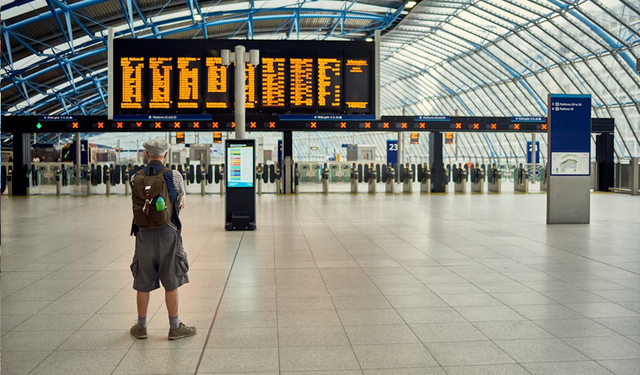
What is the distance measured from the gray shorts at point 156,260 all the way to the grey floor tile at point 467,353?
1998 millimetres

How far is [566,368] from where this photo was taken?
393 centimetres

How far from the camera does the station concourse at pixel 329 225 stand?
4438mm

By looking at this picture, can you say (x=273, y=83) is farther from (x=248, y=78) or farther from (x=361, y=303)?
(x=361, y=303)

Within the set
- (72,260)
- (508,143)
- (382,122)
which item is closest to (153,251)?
(72,260)

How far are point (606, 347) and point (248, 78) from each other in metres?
13.4

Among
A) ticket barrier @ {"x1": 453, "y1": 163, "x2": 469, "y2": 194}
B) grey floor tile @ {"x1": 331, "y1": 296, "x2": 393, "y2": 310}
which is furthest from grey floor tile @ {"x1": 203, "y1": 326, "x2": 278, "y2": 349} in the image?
ticket barrier @ {"x1": 453, "y1": 163, "x2": 469, "y2": 194}

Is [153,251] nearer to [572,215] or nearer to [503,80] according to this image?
[572,215]

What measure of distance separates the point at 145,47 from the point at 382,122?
926 cm

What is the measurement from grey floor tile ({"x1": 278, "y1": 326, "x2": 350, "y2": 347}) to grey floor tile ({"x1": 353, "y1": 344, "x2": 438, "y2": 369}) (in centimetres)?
22

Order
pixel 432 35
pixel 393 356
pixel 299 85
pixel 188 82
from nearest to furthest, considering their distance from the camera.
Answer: pixel 393 356 < pixel 188 82 < pixel 299 85 < pixel 432 35

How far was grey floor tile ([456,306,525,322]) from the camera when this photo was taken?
204 inches

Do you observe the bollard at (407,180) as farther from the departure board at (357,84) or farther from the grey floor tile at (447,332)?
the grey floor tile at (447,332)

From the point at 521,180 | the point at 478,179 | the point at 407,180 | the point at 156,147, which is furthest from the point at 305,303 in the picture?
the point at 521,180

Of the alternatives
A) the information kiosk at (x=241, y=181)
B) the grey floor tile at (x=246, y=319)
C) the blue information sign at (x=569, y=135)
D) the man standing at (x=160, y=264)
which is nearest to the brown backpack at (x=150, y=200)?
the man standing at (x=160, y=264)
